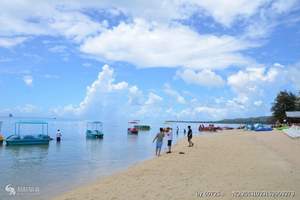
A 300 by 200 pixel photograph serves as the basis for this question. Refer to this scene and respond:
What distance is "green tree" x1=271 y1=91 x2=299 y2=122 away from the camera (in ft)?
276

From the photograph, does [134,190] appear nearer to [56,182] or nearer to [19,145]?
[56,182]

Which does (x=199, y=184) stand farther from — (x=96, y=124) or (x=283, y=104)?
(x=283, y=104)

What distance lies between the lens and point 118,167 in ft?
74.2

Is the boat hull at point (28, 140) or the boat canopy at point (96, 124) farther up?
the boat canopy at point (96, 124)

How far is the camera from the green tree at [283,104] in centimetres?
8425

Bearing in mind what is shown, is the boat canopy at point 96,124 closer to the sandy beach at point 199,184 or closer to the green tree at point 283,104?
the green tree at point 283,104

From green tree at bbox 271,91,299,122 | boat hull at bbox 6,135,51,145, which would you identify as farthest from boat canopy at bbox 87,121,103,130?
green tree at bbox 271,91,299,122

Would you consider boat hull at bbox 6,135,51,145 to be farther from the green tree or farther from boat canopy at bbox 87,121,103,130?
the green tree

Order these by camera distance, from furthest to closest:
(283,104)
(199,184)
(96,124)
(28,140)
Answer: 1. (283,104)
2. (96,124)
3. (28,140)
4. (199,184)

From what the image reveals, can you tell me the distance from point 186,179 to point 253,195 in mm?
3628

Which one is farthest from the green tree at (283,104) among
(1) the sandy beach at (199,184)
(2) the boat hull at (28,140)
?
(1) the sandy beach at (199,184)

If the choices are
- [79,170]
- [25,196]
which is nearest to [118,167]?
[79,170]

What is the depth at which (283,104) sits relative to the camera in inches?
3364

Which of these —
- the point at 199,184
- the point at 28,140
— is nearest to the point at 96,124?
the point at 28,140
